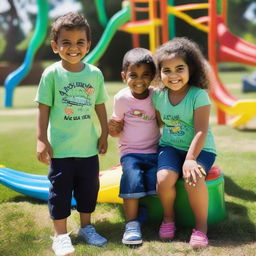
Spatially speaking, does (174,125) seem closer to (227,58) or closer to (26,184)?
(26,184)

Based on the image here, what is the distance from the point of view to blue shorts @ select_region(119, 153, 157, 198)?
8.21 feet

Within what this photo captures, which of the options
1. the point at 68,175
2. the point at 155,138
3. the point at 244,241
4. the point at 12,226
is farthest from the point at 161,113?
the point at 12,226

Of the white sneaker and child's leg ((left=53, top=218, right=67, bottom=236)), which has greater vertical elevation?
child's leg ((left=53, top=218, right=67, bottom=236))

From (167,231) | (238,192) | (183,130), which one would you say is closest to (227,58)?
(238,192)

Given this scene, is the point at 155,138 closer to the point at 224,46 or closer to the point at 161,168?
the point at 161,168

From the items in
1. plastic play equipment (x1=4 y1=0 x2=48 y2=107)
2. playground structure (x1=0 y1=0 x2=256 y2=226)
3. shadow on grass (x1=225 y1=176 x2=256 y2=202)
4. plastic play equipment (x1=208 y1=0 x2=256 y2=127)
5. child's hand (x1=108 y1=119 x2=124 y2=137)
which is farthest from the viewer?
plastic play equipment (x1=4 y1=0 x2=48 y2=107)

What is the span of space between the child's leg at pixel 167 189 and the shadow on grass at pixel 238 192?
78cm

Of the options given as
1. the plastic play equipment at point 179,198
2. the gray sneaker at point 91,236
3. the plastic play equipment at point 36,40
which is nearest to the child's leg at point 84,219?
the gray sneaker at point 91,236

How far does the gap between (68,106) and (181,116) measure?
678 mm

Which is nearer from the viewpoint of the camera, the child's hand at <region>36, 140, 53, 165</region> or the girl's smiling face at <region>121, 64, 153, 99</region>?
the child's hand at <region>36, 140, 53, 165</region>

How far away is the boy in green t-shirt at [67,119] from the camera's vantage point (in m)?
2.31

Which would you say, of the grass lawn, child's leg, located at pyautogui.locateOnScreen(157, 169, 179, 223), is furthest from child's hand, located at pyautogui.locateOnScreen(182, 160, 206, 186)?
the grass lawn

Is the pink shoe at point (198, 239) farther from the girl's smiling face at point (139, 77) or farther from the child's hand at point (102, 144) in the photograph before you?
the girl's smiling face at point (139, 77)

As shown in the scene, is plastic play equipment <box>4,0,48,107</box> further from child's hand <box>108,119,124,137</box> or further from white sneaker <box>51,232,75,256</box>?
white sneaker <box>51,232,75,256</box>
